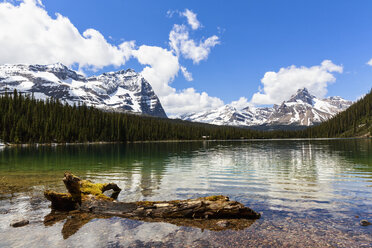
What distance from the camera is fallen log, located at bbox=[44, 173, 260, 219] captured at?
12898 mm

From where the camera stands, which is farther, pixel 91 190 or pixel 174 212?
pixel 91 190

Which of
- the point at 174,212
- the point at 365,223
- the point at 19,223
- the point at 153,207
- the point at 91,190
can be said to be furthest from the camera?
the point at 91,190

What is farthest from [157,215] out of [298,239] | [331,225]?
[331,225]

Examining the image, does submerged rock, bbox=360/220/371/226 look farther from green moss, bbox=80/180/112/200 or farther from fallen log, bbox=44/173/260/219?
green moss, bbox=80/180/112/200

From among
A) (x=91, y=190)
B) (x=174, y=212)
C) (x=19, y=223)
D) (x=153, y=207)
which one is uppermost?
(x=91, y=190)

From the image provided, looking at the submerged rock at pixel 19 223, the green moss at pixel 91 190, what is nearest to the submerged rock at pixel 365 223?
the green moss at pixel 91 190

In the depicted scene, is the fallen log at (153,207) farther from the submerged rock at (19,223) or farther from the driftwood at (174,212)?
the submerged rock at (19,223)

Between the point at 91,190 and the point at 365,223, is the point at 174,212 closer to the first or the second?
the point at 91,190

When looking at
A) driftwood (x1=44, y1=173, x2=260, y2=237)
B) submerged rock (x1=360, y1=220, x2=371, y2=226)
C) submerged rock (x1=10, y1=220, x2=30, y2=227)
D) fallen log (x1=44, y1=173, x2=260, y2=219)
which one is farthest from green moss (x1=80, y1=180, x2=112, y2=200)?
submerged rock (x1=360, y1=220, x2=371, y2=226)

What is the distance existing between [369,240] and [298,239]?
2931mm

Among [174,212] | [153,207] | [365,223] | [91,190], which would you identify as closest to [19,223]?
[91,190]

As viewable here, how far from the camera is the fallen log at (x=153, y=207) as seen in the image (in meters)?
12.9

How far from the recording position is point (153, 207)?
44.3 feet

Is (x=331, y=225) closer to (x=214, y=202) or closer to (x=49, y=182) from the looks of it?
(x=214, y=202)
